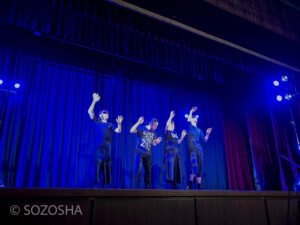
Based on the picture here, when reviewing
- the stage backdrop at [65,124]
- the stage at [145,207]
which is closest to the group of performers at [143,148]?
the stage backdrop at [65,124]

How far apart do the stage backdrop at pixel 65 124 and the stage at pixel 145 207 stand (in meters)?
3.30

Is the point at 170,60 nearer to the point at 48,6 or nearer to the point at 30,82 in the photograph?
the point at 48,6

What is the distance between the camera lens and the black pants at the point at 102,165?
14.2 feet

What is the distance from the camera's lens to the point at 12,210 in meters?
1.67

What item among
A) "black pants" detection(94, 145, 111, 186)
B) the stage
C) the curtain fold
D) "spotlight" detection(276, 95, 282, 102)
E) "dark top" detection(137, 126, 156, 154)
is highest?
the curtain fold

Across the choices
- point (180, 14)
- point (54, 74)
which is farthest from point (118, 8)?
point (54, 74)

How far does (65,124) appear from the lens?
5418 millimetres

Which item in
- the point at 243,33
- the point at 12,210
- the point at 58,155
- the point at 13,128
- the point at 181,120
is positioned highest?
the point at 243,33

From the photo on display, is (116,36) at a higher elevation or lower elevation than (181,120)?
higher

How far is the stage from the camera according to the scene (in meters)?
1.73

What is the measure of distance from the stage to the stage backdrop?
10.8 feet

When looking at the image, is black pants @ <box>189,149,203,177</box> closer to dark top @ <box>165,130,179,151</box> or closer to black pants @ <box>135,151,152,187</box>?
dark top @ <box>165,130,179,151</box>

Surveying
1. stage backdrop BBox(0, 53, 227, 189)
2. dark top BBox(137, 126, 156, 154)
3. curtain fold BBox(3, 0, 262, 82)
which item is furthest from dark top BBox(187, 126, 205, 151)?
stage backdrop BBox(0, 53, 227, 189)

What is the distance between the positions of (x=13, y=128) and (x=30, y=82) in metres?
1.07
